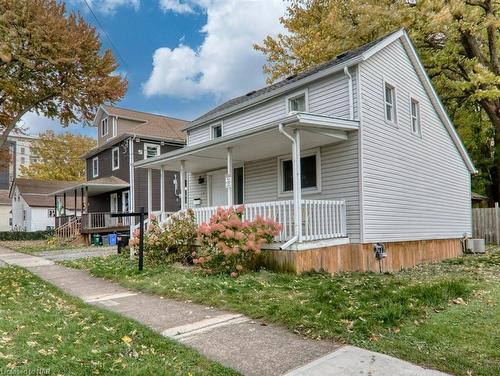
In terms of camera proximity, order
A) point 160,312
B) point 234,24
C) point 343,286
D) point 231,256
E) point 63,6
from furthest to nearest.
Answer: point 63,6
point 234,24
point 231,256
point 343,286
point 160,312

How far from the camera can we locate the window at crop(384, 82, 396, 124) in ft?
37.8

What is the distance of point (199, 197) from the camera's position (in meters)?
15.3

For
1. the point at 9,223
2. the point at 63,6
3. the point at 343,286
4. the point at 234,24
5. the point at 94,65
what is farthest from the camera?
the point at 9,223

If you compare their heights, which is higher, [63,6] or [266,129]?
[63,6]

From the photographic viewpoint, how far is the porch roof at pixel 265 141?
8438mm

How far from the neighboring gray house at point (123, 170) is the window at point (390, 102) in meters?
12.5

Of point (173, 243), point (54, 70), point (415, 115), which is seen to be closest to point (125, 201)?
point (54, 70)

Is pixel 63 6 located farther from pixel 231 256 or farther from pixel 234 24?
pixel 231 256

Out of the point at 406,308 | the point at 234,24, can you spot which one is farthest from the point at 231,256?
the point at 234,24

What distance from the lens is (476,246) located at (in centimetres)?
1534

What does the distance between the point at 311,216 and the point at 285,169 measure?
3.07m

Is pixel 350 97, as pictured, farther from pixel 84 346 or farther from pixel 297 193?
pixel 84 346

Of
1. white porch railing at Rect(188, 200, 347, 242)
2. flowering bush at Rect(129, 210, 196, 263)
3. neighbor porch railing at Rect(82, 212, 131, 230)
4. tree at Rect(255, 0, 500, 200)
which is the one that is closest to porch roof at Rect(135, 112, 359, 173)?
white porch railing at Rect(188, 200, 347, 242)

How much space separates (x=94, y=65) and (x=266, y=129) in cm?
1742
